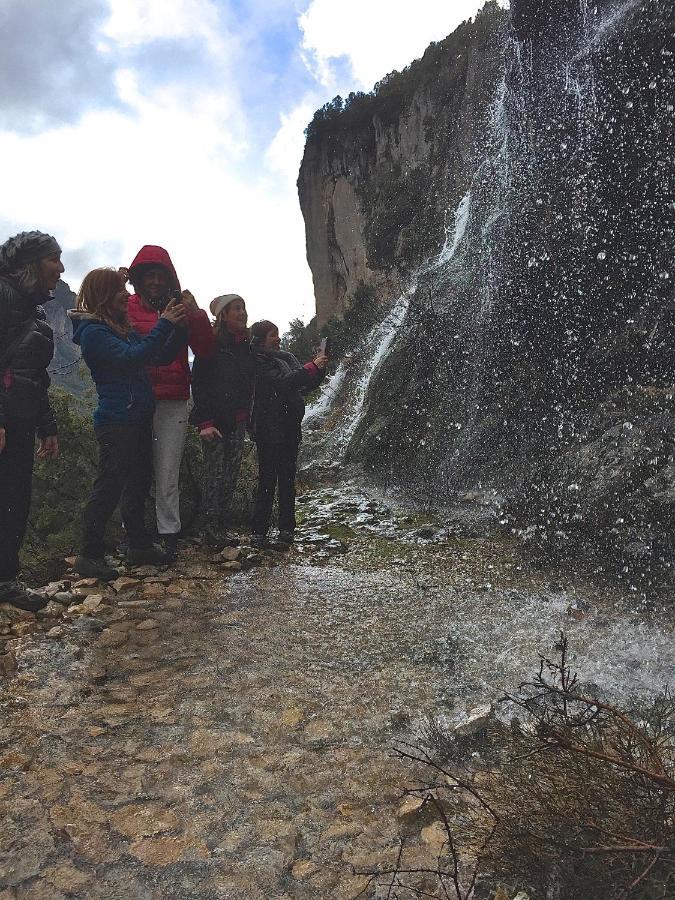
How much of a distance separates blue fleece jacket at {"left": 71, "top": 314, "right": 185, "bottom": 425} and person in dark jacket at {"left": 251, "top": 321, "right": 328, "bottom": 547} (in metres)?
1.30

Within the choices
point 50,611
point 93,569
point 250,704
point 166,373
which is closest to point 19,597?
point 50,611

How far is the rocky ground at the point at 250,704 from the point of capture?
5.32ft

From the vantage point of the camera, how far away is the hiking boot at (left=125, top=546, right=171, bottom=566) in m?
4.32

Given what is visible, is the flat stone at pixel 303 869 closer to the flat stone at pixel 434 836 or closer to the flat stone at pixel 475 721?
the flat stone at pixel 434 836

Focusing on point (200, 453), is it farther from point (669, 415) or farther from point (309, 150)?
point (309, 150)

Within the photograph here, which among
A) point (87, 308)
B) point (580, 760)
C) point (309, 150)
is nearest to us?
point (580, 760)

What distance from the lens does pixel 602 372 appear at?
7.02 m

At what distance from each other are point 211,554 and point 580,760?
156 inches

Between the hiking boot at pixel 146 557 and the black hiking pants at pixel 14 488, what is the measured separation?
1001mm

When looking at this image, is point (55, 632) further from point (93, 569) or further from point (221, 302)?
point (221, 302)

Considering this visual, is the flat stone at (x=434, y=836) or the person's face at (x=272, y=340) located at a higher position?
the person's face at (x=272, y=340)

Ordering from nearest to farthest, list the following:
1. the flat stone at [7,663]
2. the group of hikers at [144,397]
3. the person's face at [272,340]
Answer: the flat stone at [7,663] < the group of hikers at [144,397] < the person's face at [272,340]

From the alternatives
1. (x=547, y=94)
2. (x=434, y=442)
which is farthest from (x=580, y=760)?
(x=547, y=94)

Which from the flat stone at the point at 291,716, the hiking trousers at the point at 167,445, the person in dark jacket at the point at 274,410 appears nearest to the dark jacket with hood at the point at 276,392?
the person in dark jacket at the point at 274,410
